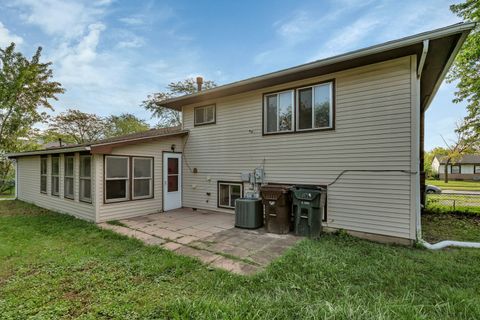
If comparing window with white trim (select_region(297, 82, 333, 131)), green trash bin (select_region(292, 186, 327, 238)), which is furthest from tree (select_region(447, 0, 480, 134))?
green trash bin (select_region(292, 186, 327, 238))

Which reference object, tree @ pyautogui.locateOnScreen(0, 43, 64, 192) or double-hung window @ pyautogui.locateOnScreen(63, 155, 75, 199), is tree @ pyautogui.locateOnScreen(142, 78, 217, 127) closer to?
tree @ pyautogui.locateOnScreen(0, 43, 64, 192)

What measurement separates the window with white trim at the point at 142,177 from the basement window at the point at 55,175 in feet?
10.6

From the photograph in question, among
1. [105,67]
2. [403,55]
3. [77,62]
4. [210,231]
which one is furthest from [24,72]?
[403,55]

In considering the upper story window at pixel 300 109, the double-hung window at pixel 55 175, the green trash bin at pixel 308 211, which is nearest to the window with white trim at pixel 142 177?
the double-hung window at pixel 55 175

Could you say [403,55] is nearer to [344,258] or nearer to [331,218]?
[331,218]

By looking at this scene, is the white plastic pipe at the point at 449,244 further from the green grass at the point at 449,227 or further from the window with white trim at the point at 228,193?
the window with white trim at the point at 228,193

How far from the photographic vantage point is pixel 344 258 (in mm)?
3994

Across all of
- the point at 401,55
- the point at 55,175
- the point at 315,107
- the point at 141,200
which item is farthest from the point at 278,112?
the point at 55,175

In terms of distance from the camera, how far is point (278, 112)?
6.70 m

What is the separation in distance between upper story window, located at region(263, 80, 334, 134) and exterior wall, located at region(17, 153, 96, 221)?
17.4 ft

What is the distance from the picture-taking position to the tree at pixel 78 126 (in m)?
18.8

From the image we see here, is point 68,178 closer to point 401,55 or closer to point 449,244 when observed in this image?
point 401,55

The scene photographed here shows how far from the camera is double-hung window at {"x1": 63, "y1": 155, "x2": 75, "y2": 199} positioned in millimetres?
7641

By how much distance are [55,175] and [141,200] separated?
3714 millimetres
